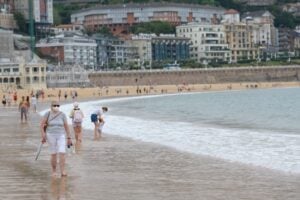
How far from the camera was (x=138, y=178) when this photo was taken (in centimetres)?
1358

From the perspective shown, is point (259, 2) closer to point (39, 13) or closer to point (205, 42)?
point (205, 42)

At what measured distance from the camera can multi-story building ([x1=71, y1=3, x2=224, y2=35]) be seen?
158 metres

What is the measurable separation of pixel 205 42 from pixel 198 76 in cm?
2526

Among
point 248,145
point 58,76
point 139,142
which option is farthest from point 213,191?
point 58,76

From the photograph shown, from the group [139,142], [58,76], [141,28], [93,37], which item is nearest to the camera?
[139,142]

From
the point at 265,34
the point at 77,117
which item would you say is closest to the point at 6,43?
the point at 265,34

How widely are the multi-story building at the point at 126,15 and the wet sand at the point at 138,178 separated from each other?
13893cm

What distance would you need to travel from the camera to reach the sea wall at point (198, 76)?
11581 cm

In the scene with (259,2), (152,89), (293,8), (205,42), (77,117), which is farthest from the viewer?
(259,2)

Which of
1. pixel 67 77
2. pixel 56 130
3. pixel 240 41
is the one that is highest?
pixel 240 41

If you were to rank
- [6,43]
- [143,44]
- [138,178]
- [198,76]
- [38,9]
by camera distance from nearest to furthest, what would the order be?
[138,178]
[6,43]
[198,76]
[38,9]
[143,44]

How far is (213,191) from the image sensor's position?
1208cm

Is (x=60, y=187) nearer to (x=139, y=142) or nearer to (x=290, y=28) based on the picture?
(x=139, y=142)

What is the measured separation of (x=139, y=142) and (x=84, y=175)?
26.3ft
